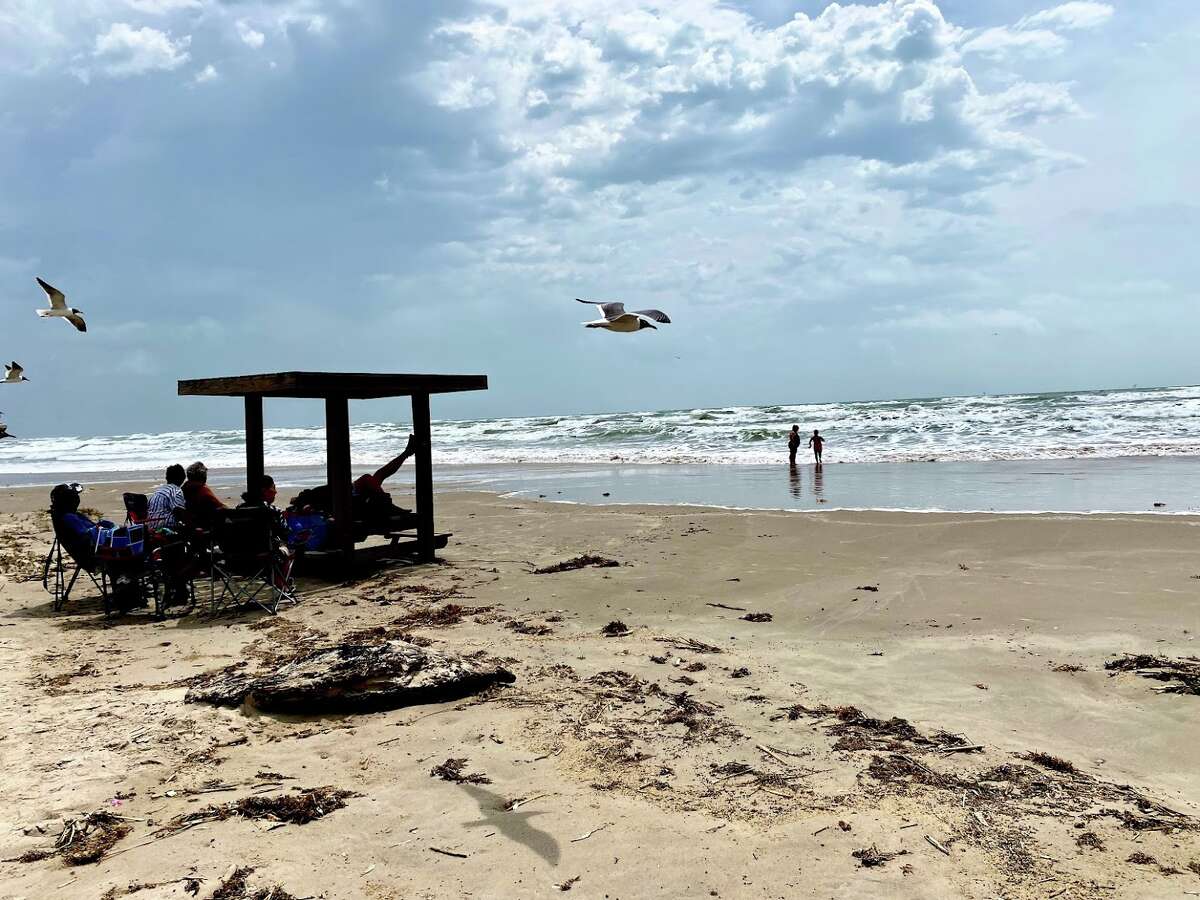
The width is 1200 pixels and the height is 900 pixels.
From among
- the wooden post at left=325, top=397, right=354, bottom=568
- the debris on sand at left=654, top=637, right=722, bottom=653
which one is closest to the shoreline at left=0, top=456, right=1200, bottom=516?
the wooden post at left=325, top=397, right=354, bottom=568

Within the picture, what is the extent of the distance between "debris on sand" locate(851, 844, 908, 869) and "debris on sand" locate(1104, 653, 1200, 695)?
2.56 metres

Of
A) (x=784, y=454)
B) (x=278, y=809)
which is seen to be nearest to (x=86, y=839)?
(x=278, y=809)

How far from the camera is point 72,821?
3.04 m

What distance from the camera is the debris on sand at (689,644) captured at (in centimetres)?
539

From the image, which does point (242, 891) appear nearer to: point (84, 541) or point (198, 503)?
point (198, 503)

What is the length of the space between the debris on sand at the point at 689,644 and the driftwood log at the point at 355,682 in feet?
4.49

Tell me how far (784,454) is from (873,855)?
25174mm

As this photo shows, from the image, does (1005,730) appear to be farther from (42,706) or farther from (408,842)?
(42,706)

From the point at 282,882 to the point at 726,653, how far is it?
324cm

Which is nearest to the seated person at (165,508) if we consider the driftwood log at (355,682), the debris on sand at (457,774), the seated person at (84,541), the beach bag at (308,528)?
the seated person at (84,541)

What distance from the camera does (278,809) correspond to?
312 cm

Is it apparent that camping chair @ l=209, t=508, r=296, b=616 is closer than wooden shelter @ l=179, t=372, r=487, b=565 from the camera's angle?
Yes

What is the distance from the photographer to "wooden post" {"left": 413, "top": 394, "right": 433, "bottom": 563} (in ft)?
28.9

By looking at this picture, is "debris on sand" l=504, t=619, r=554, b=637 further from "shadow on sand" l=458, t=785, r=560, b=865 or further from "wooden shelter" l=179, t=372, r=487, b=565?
"shadow on sand" l=458, t=785, r=560, b=865
